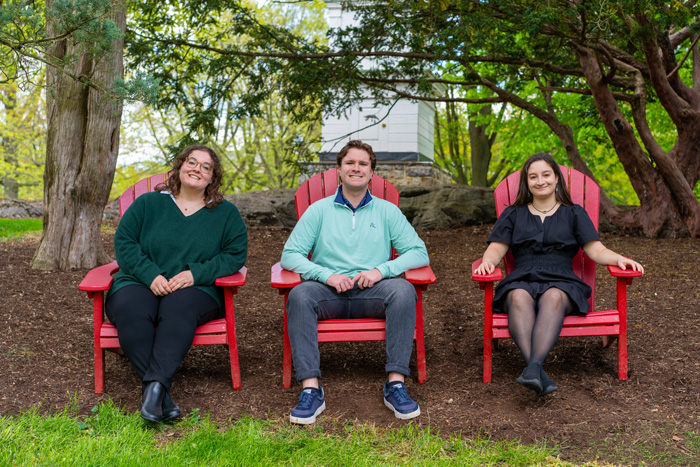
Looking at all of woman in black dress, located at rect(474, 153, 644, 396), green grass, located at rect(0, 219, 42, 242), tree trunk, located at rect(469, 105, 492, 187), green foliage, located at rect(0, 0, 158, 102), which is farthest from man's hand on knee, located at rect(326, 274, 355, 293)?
tree trunk, located at rect(469, 105, 492, 187)

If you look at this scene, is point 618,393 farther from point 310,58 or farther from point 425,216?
point 425,216

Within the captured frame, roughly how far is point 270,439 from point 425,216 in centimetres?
628

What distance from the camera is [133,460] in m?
2.27

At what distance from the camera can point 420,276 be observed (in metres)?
3.07

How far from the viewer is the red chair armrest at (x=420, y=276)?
119 inches

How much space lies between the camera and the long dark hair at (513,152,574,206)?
3327 millimetres

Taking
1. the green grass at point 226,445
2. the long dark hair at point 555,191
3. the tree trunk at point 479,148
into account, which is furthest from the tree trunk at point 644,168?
the tree trunk at point 479,148

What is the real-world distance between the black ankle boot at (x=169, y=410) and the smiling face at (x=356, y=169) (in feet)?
4.38

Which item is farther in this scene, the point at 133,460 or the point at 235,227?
the point at 235,227

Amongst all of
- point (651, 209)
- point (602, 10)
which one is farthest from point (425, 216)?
point (602, 10)

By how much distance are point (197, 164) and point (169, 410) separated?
3.90ft

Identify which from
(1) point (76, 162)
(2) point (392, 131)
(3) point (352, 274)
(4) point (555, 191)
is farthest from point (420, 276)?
(2) point (392, 131)

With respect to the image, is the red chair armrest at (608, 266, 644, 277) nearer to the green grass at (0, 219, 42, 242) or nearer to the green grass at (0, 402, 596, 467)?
the green grass at (0, 402, 596, 467)

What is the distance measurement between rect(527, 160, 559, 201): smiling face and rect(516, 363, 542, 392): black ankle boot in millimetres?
958
